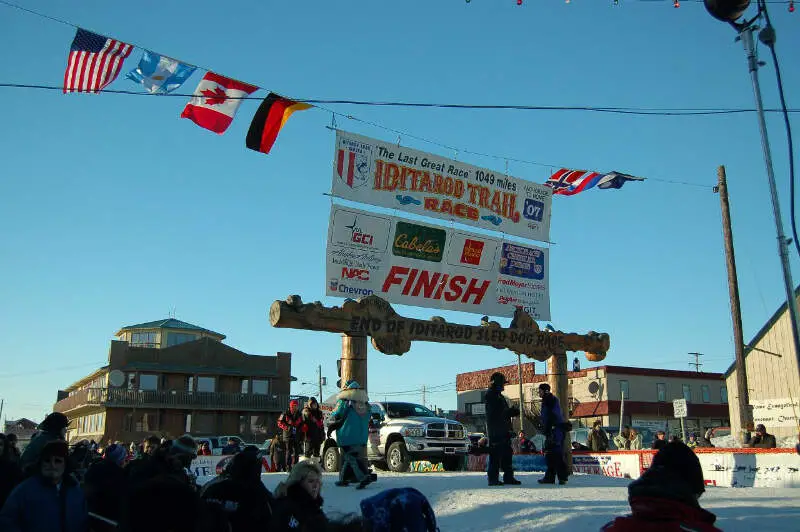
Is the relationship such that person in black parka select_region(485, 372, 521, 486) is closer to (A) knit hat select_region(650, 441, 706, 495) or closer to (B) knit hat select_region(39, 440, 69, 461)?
(B) knit hat select_region(39, 440, 69, 461)

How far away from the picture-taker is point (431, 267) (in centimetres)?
1659

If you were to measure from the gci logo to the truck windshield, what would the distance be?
15.2ft

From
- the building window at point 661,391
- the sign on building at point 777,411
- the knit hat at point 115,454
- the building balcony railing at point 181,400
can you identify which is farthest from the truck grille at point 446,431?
the building balcony railing at point 181,400

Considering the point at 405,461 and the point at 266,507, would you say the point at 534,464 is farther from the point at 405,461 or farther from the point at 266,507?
the point at 266,507

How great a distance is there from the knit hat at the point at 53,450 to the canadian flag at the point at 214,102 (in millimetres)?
9969

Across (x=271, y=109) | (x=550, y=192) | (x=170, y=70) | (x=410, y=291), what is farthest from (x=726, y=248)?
(x=170, y=70)

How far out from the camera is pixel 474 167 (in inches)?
698

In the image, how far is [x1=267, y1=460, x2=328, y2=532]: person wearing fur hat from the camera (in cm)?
469

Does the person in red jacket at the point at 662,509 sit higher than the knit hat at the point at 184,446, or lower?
lower

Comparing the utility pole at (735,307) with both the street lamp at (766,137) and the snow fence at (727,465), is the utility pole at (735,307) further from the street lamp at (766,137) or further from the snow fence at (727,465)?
the street lamp at (766,137)

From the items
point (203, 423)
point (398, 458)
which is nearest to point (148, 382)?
point (203, 423)

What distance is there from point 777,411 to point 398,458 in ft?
60.3

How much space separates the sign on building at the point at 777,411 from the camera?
2834 cm

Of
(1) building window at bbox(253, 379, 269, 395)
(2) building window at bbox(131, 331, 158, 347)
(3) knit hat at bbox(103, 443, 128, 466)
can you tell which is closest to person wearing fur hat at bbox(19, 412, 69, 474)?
(3) knit hat at bbox(103, 443, 128, 466)
